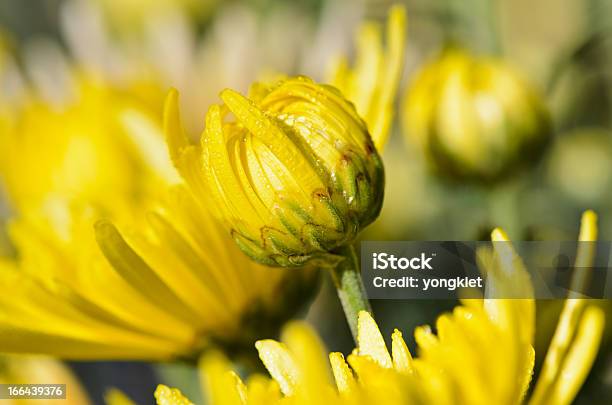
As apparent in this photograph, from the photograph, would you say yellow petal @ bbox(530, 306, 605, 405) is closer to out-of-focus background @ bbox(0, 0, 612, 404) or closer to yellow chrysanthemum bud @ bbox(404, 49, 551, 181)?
out-of-focus background @ bbox(0, 0, 612, 404)

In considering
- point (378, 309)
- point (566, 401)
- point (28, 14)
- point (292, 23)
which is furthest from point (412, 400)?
point (28, 14)

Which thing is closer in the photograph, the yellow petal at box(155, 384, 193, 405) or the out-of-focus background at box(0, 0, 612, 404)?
the yellow petal at box(155, 384, 193, 405)

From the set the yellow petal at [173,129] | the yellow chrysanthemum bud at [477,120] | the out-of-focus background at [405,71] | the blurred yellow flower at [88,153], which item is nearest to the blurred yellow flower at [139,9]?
the out-of-focus background at [405,71]

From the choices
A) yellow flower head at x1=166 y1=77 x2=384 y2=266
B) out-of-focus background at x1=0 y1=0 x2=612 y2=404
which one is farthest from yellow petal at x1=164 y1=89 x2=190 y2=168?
out-of-focus background at x1=0 y1=0 x2=612 y2=404

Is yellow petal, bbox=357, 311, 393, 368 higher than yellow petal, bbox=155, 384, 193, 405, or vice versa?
yellow petal, bbox=357, 311, 393, 368

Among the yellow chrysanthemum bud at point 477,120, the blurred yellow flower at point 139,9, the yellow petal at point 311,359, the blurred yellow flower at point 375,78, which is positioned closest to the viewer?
the yellow petal at point 311,359

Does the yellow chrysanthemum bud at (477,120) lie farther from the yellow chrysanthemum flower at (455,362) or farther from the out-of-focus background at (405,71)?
the yellow chrysanthemum flower at (455,362)
